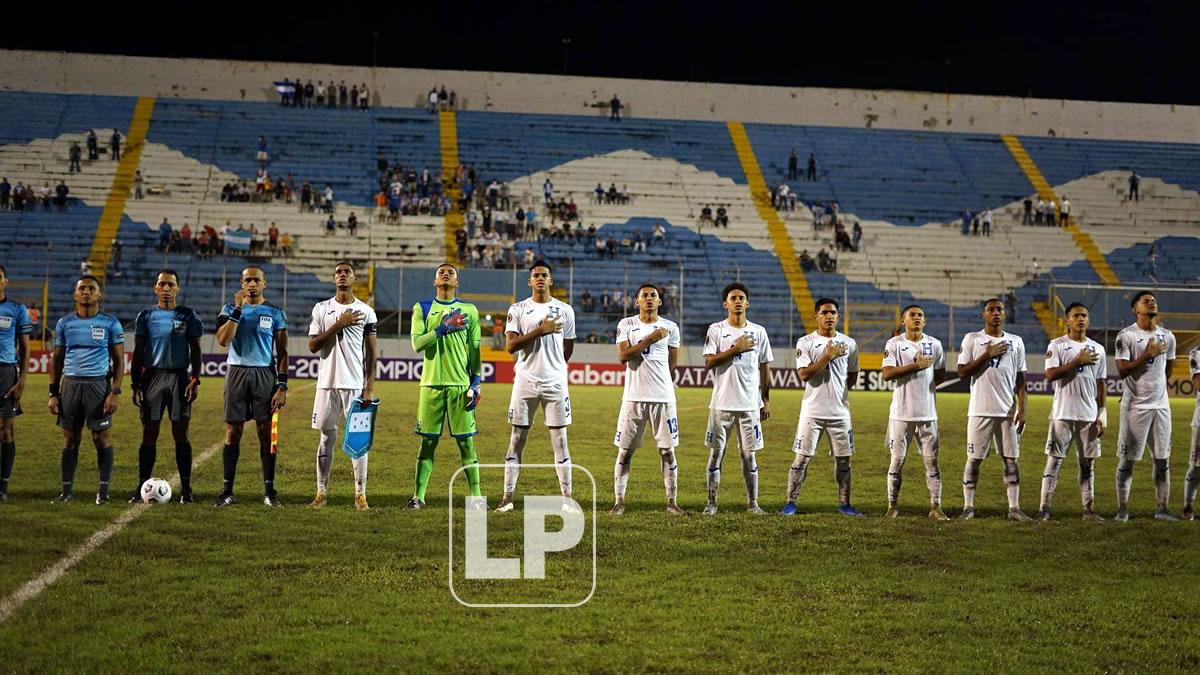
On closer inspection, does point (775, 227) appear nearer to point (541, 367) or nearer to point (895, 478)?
point (895, 478)

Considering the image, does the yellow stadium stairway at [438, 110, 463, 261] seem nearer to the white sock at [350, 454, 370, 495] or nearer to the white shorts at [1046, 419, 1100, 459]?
the white sock at [350, 454, 370, 495]

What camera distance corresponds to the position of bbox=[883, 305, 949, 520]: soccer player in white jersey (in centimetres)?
1088

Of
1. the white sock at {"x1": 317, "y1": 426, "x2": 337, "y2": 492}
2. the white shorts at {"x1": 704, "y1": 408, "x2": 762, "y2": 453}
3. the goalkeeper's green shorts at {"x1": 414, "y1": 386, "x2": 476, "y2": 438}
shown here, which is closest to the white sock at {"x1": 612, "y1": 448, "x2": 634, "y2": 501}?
the white shorts at {"x1": 704, "y1": 408, "x2": 762, "y2": 453}

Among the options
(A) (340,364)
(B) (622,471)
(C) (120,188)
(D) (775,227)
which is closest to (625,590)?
(B) (622,471)

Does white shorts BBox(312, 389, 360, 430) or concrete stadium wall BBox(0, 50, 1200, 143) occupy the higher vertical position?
concrete stadium wall BBox(0, 50, 1200, 143)

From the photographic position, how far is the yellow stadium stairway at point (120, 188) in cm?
3856

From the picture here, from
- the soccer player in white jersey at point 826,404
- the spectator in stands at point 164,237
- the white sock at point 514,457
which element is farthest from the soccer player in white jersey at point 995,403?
the spectator in stands at point 164,237

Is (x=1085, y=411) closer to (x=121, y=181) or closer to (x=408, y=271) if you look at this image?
(x=408, y=271)

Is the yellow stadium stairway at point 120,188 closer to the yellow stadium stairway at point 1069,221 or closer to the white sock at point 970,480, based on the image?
the white sock at point 970,480

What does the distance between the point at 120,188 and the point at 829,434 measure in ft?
129

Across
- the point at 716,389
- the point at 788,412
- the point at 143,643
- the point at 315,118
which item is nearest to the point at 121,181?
the point at 315,118

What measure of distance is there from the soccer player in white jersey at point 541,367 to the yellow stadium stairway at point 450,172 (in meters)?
29.7

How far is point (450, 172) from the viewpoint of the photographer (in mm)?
47031

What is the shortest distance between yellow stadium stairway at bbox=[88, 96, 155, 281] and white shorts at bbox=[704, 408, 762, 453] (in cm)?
2988
